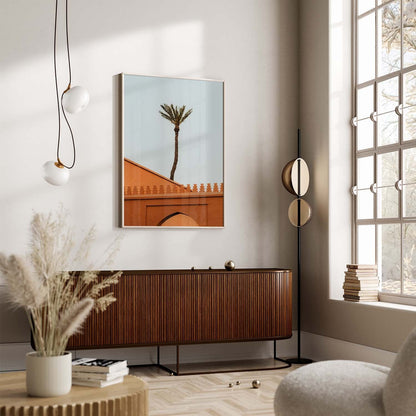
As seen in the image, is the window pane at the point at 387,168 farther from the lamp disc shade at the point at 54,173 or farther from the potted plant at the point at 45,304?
the potted plant at the point at 45,304

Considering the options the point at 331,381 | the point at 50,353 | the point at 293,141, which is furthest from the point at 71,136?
the point at 331,381

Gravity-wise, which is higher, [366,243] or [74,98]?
[74,98]

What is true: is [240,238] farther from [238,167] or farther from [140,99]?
[140,99]

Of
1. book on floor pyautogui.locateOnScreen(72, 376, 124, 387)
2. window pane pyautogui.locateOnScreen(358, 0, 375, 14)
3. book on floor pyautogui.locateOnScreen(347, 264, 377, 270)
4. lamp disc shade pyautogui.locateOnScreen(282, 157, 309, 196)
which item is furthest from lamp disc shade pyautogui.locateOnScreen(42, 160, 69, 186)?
window pane pyautogui.locateOnScreen(358, 0, 375, 14)

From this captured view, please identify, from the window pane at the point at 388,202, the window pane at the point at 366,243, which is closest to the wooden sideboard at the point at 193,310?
the window pane at the point at 366,243

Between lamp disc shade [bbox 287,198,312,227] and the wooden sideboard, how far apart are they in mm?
467

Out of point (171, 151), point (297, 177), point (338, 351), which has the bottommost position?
point (338, 351)

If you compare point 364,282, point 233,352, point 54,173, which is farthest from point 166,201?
point 364,282

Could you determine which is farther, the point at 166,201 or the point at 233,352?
the point at 233,352

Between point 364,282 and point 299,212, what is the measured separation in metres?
0.87

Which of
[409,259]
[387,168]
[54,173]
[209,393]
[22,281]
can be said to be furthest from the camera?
[387,168]

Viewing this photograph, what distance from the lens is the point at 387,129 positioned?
552 cm

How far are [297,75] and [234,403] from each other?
3.34m

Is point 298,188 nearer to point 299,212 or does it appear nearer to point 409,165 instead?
point 299,212
